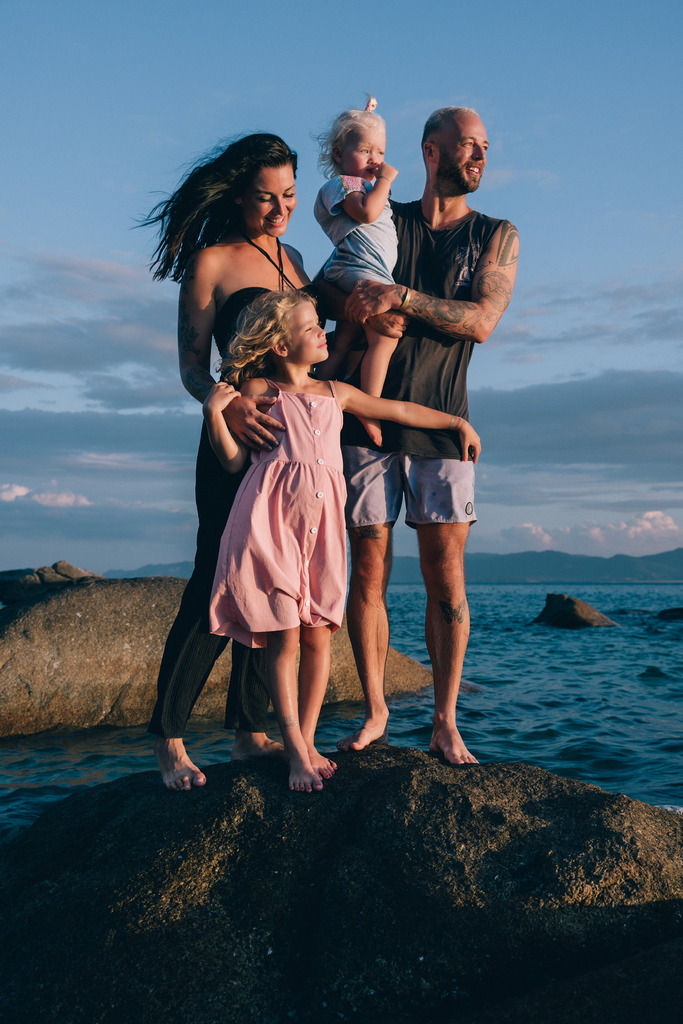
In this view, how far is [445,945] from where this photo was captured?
2986 millimetres

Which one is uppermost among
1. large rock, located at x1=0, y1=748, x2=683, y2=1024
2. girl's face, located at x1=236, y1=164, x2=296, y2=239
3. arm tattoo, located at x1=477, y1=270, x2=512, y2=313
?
girl's face, located at x1=236, y1=164, x2=296, y2=239

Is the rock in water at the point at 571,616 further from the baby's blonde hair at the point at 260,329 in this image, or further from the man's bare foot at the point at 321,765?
the baby's blonde hair at the point at 260,329

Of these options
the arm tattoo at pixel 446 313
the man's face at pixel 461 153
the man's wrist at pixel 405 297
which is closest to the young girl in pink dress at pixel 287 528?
the man's wrist at pixel 405 297

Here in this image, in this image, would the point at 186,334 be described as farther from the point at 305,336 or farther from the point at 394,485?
the point at 394,485

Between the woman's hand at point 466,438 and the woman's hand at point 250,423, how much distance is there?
1053mm

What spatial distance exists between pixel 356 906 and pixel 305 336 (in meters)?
2.46

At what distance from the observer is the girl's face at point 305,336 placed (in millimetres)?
3789

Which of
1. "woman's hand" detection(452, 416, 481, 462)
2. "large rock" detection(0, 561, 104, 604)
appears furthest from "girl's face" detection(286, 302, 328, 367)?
"large rock" detection(0, 561, 104, 604)

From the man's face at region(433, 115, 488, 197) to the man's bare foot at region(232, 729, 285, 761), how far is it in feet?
10.1

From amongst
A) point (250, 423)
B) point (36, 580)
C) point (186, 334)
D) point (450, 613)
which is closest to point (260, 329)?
point (250, 423)

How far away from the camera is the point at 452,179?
14.1ft

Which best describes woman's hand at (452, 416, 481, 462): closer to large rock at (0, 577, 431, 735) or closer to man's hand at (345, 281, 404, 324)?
man's hand at (345, 281, 404, 324)

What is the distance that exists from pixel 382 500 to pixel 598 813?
1.82 meters

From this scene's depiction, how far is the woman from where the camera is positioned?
12.8 ft
